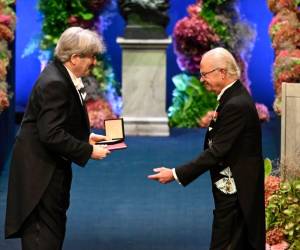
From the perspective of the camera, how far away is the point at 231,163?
5496mm

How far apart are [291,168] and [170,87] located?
25.3 ft

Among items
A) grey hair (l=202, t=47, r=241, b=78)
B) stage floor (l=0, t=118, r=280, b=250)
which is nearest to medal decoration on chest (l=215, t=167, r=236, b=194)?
grey hair (l=202, t=47, r=241, b=78)

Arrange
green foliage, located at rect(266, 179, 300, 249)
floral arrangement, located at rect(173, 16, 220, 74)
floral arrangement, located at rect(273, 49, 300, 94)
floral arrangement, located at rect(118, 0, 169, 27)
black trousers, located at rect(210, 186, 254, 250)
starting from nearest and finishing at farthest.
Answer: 1. black trousers, located at rect(210, 186, 254, 250)
2. green foliage, located at rect(266, 179, 300, 249)
3. floral arrangement, located at rect(273, 49, 300, 94)
4. floral arrangement, located at rect(118, 0, 169, 27)
5. floral arrangement, located at rect(173, 16, 220, 74)

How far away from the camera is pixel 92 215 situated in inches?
336

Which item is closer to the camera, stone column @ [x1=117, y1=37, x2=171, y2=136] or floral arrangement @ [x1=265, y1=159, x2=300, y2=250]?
floral arrangement @ [x1=265, y1=159, x2=300, y2=250]

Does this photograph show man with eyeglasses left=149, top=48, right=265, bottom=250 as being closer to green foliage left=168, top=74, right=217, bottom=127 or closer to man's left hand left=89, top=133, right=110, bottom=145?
man's left hand left=89, top=133, right=110, bottom=145

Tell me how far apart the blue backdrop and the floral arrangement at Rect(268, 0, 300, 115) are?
5.02m

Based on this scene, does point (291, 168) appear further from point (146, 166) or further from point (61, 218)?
point (146, 166)

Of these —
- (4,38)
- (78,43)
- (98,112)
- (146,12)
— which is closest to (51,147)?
(78,43)

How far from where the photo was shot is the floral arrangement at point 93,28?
12922 mm

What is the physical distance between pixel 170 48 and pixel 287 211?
8116mm

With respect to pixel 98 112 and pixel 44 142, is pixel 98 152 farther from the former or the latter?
pixel 98 112

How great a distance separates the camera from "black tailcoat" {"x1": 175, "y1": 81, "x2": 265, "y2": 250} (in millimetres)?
5438

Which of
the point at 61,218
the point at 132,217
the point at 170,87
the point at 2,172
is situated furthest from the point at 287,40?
the point at 170,87
